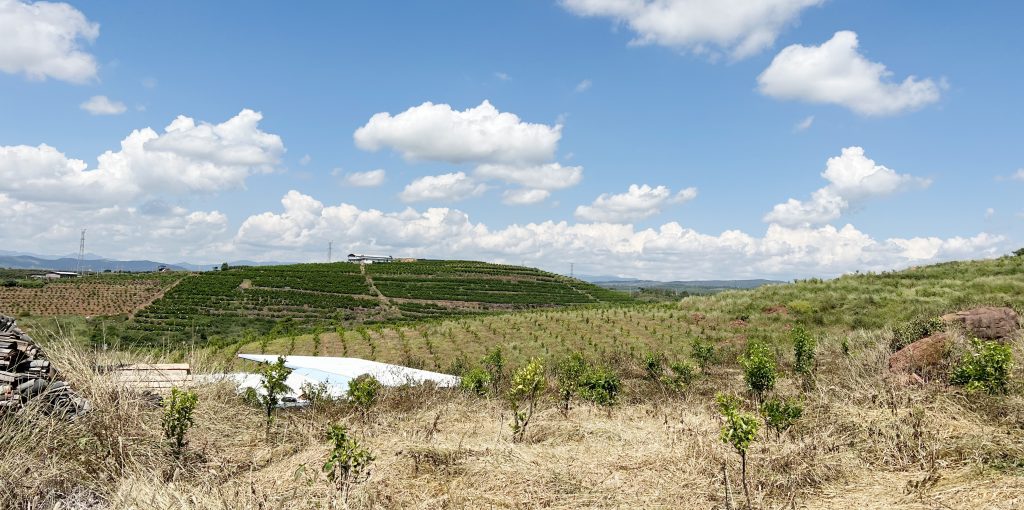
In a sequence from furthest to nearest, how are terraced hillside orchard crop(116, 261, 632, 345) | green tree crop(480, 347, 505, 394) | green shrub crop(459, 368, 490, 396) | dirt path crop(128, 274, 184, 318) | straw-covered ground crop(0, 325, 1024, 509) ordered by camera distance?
dirt path crop(128, 274, 184, 318) → terraced hillside orchard crop(116, 261, 632, 345) → green tree crop(480, 347, 505, 394) → green shrub crop(459, 368, 490, 396) → straw-covered ground crop(0, 325, 1024, 509)

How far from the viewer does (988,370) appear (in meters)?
8.41

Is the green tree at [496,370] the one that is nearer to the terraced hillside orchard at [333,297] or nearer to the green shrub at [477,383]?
the green shrub at [477,383]

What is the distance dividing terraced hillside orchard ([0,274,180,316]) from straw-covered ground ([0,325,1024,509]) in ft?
211

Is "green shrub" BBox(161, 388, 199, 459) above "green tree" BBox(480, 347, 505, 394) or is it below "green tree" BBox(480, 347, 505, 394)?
above

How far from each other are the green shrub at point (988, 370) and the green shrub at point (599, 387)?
636 cm

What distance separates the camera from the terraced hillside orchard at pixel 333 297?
2164 inches

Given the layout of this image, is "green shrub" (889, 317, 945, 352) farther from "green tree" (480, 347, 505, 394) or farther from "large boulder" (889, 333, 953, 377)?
"green tree" (480, 347, 505, 394)

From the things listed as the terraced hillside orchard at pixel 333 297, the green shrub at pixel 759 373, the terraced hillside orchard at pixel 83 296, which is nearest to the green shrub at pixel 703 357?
the green shrub at pixel 759 373

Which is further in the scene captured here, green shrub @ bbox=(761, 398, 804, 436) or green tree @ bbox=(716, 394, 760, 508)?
green shrub @ bbox=(761, 398, 804, 436)

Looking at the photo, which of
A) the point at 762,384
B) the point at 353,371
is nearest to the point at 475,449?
the point at 762,384

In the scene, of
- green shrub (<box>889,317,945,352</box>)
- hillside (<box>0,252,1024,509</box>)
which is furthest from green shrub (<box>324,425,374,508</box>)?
green shrub (<box>889,317,945,352</box>)

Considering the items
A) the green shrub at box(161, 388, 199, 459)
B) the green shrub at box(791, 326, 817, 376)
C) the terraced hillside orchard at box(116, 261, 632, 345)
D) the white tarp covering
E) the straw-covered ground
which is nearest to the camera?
the straw-covered ground

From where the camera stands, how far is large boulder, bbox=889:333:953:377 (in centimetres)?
1065

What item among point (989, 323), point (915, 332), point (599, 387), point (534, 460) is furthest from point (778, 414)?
point (989, 323)
